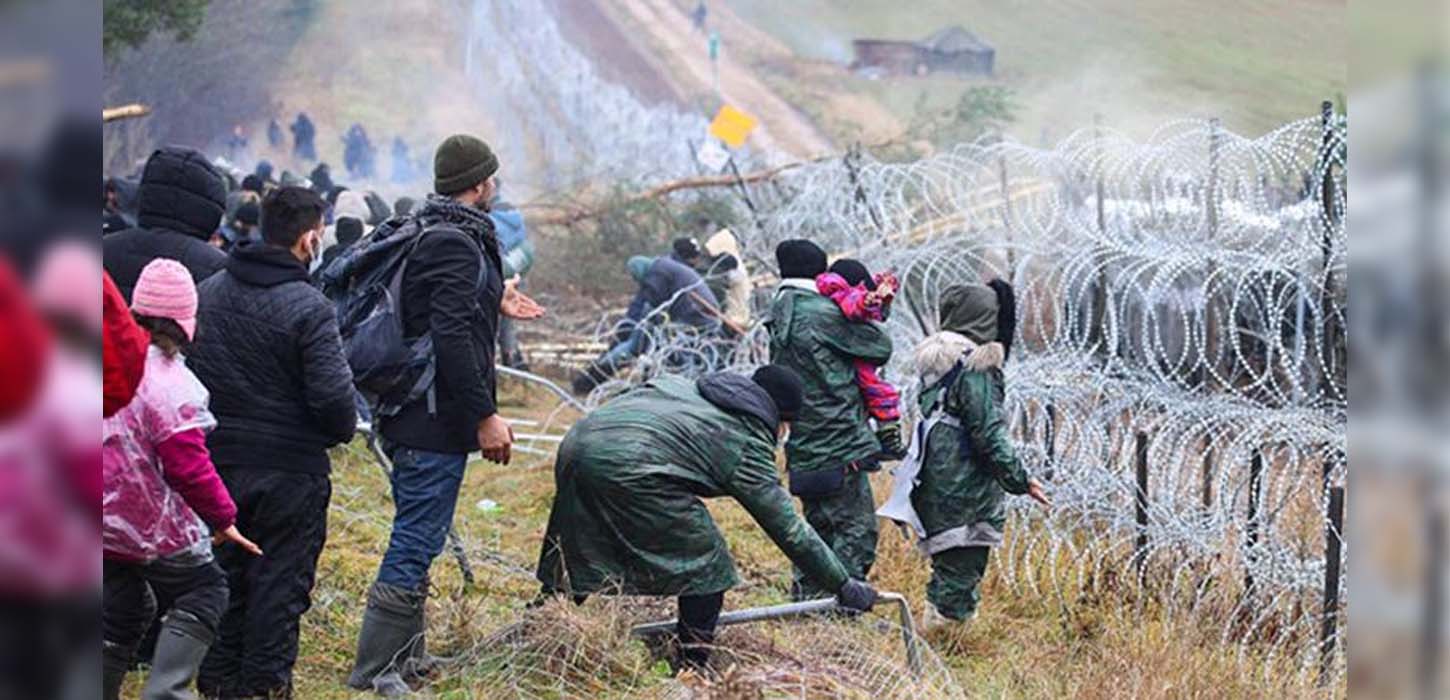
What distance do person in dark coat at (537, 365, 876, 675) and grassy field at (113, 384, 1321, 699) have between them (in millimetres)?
154

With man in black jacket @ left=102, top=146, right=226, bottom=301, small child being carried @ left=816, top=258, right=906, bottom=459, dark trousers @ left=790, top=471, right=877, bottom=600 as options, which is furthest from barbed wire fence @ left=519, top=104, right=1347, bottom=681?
man in black jacket @ left=102, top=146, right=226, bottom=301

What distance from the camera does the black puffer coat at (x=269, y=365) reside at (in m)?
4.62

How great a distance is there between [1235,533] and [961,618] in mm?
1057

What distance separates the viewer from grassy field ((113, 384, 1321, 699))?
4.84 meters

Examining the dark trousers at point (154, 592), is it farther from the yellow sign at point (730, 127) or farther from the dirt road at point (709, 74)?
the dirt road at point (709, 74)

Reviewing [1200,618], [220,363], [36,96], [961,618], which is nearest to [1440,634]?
[36,96]

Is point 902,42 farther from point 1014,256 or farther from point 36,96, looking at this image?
point 36,96

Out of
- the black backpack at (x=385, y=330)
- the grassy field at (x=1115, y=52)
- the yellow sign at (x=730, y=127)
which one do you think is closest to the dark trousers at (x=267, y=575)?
the black backpack at (x=385, y=330)

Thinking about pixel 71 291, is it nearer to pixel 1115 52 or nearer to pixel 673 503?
pixel 673 503

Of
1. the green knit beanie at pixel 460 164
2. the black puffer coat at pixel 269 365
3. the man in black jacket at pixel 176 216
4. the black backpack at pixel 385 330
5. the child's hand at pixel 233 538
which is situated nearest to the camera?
the child's hand at pixel 233 538

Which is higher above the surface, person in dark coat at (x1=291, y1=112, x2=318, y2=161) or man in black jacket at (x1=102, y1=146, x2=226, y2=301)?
person in dark coat at (x1=291, y1=112, x2=318, y2=161)

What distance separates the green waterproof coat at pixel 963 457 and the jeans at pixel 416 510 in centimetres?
201

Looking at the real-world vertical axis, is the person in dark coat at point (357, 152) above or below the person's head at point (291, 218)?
above

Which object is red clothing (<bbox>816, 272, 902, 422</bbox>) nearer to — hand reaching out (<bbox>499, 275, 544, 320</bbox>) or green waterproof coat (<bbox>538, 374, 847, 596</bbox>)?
green waterproof coat (<bbox>538, 374, 847, 596</bbox>)
